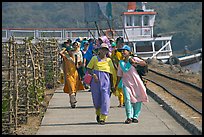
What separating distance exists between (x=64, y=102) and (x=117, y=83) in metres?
2.61

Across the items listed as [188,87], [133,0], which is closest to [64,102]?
[188,87]

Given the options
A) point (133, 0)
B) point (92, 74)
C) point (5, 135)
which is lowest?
point (5, 135)

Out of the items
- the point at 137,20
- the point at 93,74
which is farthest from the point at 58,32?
the point at 93,74

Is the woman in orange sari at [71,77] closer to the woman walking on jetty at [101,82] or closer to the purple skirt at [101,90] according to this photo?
the woman walking on jetty at [101,82]

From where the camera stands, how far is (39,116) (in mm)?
13586

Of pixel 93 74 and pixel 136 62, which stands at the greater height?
pixel 136 62

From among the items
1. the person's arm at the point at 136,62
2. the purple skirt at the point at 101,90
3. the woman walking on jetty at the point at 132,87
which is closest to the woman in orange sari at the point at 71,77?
the purple skirt at the point at 101,90

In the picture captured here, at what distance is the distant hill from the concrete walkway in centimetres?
7781

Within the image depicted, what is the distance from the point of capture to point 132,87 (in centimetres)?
1241

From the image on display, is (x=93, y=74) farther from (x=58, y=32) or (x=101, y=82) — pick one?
(x=58, y=32)

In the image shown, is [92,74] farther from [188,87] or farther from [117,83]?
[188,87]

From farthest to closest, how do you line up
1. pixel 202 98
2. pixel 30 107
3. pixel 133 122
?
pixel 202 98 < pixel 30 107 < pixel 133 122

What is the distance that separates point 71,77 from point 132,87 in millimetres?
2855

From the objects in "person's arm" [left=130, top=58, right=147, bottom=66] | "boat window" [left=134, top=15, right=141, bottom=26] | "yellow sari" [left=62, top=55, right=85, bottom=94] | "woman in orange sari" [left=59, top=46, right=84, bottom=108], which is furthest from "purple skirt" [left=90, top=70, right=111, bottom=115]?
"boat window" [left=134, top=15, right=141, bottom=26]
